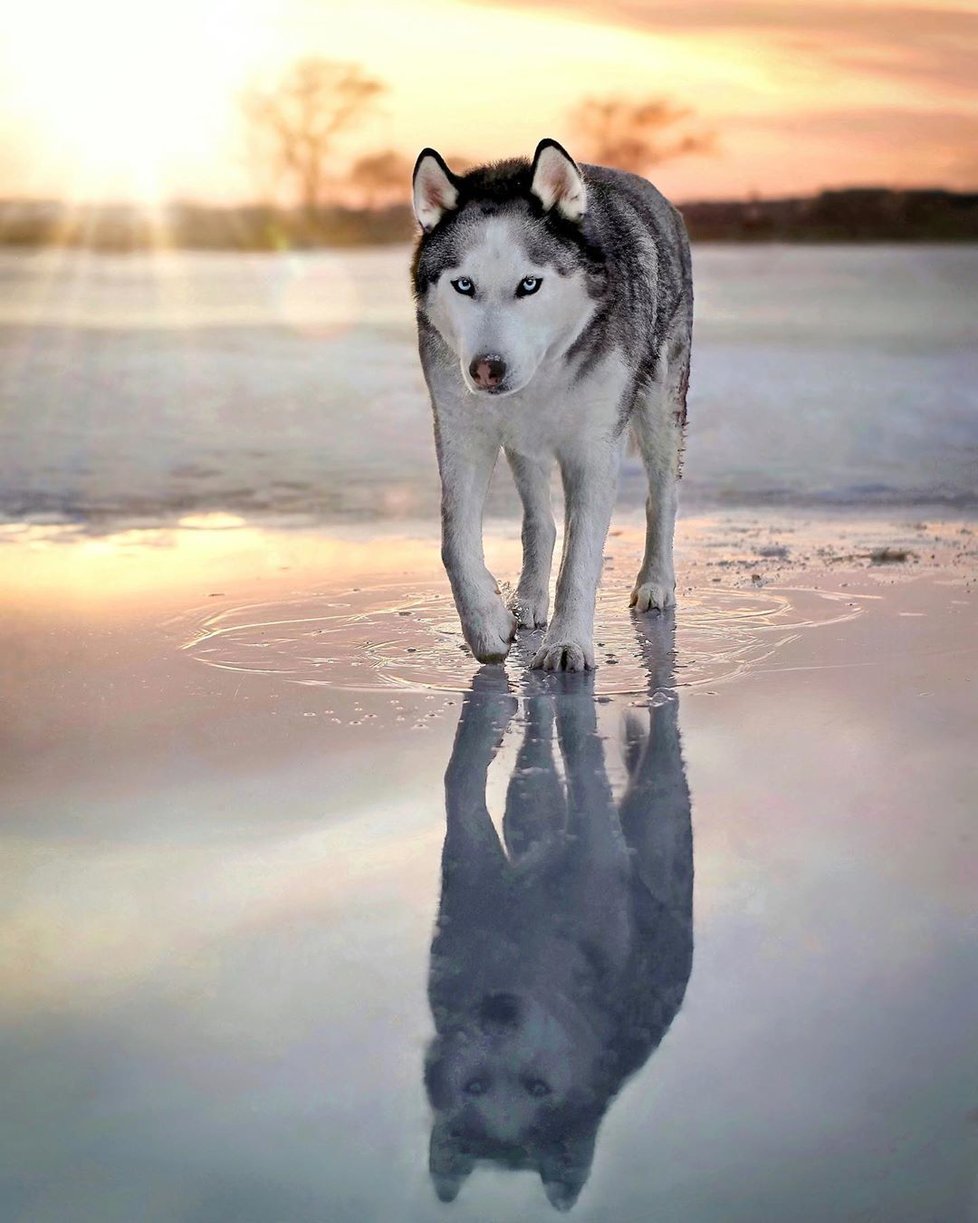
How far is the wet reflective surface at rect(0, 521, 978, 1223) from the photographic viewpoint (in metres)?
1.99

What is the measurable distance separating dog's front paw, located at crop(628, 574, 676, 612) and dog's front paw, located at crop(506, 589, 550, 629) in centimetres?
33

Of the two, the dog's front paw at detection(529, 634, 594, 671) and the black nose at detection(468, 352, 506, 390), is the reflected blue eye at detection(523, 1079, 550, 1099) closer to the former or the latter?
the black nose at detection(468, 352, 506, 390)

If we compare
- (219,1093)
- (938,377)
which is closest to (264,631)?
(219,1093)

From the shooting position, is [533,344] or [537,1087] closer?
[537,1087]

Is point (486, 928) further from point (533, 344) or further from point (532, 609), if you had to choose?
point (532, 609)

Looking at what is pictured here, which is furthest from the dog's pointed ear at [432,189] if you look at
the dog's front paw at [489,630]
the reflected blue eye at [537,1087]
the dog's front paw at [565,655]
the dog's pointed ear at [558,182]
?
the reflected blue eye at [537,1087]

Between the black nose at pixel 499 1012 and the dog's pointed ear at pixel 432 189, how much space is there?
2644 millimetres

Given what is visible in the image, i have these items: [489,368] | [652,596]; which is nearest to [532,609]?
[652,596]

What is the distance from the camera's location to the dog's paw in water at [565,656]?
462 centimetres

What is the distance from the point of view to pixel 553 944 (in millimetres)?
2650

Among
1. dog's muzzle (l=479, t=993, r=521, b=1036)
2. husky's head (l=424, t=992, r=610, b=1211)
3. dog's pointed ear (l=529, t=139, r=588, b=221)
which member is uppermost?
dog's pointed ear (l=529, t=139, r=588, b=221)

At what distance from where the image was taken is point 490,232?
14.2ft

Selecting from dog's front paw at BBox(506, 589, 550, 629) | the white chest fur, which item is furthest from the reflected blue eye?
dog's front paw at BBox(506, 589, 550, 629)

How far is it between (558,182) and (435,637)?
4.75 feet
